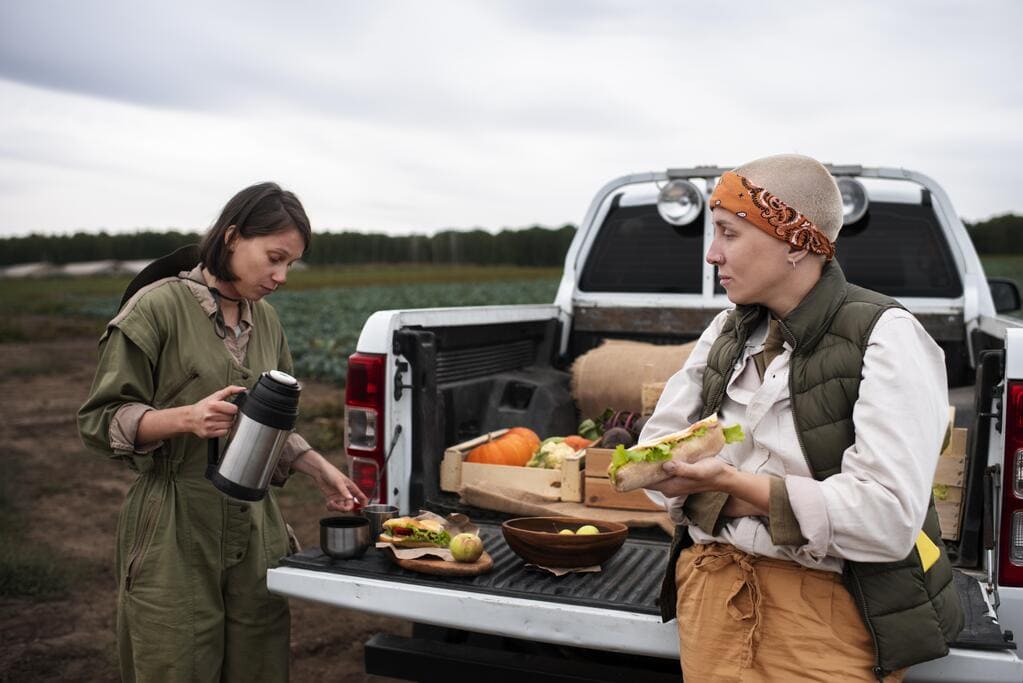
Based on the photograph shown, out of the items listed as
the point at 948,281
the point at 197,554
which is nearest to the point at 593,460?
the point at 197,554

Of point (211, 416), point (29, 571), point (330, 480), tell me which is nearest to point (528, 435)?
point (330, 480)

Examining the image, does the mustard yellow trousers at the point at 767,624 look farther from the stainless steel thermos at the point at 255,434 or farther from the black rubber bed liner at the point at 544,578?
the stainless steel thermos at the point at 255,434

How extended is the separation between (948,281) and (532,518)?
304 cm

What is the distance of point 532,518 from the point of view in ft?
12.0

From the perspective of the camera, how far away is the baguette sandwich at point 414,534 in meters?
3.43

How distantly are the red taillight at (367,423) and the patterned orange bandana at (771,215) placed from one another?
180cm

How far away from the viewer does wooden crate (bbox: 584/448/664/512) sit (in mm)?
4016

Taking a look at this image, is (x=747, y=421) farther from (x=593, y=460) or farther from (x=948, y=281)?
(x=948, y=281)

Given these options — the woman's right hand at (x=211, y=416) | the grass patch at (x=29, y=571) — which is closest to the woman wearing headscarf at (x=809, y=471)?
the woman's right hand at (x=211, y=416)

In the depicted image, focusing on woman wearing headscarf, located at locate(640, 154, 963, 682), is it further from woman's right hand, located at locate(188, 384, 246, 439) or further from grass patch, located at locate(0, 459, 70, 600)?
grass patch, located at locate(0, 459, 70, 600)

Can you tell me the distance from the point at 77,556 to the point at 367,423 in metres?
4.12

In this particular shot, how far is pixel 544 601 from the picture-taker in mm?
3041

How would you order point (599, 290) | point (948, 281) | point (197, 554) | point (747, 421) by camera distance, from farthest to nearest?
point (599, 290) < point (948, 281) < point (197, 554) < point (747, 421)

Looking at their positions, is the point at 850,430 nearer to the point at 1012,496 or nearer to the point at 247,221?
the point at 1012,496
